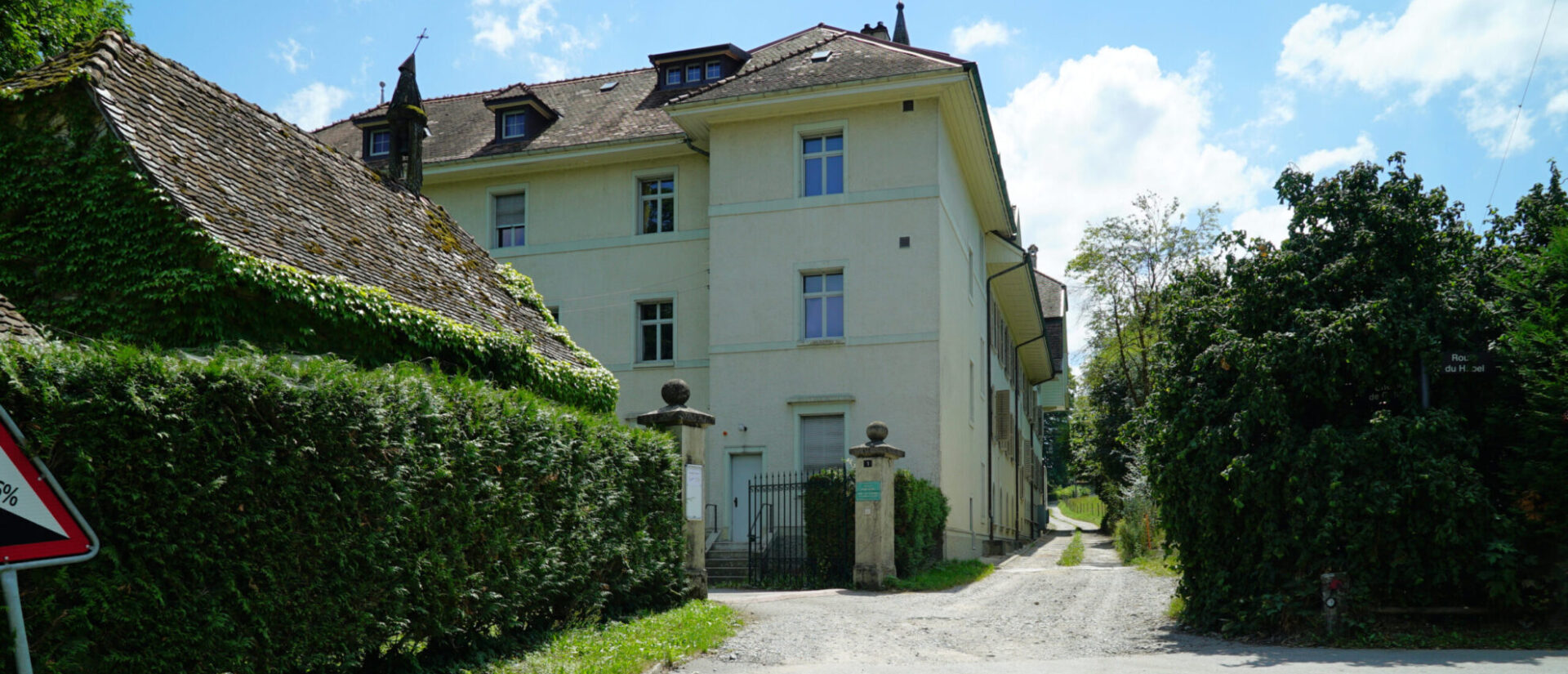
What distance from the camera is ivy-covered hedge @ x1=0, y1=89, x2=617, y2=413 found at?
10578 millimetres

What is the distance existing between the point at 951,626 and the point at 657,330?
1450 centimetres

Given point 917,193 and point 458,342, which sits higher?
point 917,193

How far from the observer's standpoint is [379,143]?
94.9 ft

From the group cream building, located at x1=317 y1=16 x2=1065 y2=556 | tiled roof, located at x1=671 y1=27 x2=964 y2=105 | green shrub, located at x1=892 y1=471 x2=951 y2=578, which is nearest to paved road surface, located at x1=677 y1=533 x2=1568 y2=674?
green shrub, located at x1=892 y1=471 x2=951 y2=578

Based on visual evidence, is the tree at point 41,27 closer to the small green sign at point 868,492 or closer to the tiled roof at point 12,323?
the tiled roof at point 12,323

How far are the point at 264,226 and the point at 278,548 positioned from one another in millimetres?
6156

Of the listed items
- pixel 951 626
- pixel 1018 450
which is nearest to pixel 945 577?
pixel 951 626

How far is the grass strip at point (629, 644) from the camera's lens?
27.1 feet

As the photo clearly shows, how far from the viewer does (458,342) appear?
13.2 meters

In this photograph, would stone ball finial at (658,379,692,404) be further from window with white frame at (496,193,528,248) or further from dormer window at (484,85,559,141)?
dormer window at (484,85,559,141)

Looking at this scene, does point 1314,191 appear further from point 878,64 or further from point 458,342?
point 878,64

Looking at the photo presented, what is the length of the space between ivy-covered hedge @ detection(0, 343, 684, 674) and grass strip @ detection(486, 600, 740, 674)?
0.40 metres

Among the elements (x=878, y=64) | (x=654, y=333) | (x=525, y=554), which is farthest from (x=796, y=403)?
(x=525, y=554)

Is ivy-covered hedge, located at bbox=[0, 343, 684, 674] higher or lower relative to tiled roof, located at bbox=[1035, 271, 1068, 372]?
lower
